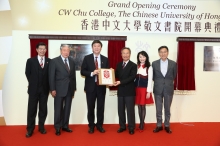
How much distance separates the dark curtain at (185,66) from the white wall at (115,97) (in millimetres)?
136

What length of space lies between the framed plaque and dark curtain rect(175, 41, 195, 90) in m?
1.61

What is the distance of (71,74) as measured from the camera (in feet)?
11.8

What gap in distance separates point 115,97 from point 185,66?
5.29 ft

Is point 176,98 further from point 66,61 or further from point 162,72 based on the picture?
point 66,61

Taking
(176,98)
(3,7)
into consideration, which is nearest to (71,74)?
(3,7)

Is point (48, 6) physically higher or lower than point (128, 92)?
higher

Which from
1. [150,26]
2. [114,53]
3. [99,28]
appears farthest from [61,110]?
[150,26]

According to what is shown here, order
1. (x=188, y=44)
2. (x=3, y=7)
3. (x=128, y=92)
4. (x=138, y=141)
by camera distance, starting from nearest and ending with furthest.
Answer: (x=138, y=141), (x=128, y=92), (x=3, y=7), (x=188, y=44)

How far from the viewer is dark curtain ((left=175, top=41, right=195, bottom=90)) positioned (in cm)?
431

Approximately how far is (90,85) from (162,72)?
1.33 metres

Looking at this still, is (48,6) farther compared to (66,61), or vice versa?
(48,6)

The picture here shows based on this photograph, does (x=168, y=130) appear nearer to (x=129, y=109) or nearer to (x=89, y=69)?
(x=129, y=109)

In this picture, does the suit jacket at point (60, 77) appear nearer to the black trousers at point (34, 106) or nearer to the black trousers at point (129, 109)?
the black trousers at point (34, 106)

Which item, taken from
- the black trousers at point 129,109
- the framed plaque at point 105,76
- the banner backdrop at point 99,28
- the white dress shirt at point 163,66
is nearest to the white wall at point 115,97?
the banner backdrop at point 99,28
